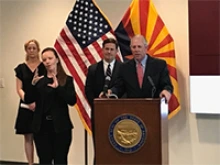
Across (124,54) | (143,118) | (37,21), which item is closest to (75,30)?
(124,54)

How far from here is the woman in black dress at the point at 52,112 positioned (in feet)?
10.5

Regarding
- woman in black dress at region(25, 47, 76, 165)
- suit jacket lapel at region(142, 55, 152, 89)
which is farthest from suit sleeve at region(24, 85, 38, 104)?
suit jacket lapel at region(142, 55, 152, 89)

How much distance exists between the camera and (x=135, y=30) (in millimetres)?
4031

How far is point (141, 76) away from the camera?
9.18 feet

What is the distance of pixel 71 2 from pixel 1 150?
2.22m

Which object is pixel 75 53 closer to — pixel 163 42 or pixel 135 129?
pixel 163 42

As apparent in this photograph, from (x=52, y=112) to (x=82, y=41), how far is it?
1175 millimetres

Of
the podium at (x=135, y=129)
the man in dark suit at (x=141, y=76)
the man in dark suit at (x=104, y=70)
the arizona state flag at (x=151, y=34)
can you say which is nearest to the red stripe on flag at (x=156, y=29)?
the arizona state flag at (x=151, y=34)

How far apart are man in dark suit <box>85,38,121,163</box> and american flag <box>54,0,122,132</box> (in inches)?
27.8

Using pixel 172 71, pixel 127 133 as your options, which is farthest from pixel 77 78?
pixel 127 133

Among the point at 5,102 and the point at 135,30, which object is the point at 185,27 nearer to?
the point at 135,30

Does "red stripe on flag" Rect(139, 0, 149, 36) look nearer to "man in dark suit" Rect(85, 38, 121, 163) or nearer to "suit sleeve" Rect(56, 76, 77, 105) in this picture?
"man in dark suit" Rect(85, 38, 121, 163)

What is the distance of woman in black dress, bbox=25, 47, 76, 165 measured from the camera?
3193 millimetres

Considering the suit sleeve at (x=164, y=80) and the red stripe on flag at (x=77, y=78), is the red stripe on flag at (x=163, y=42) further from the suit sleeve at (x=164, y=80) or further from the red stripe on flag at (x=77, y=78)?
the suit sleeve at (x=164, y=80)
